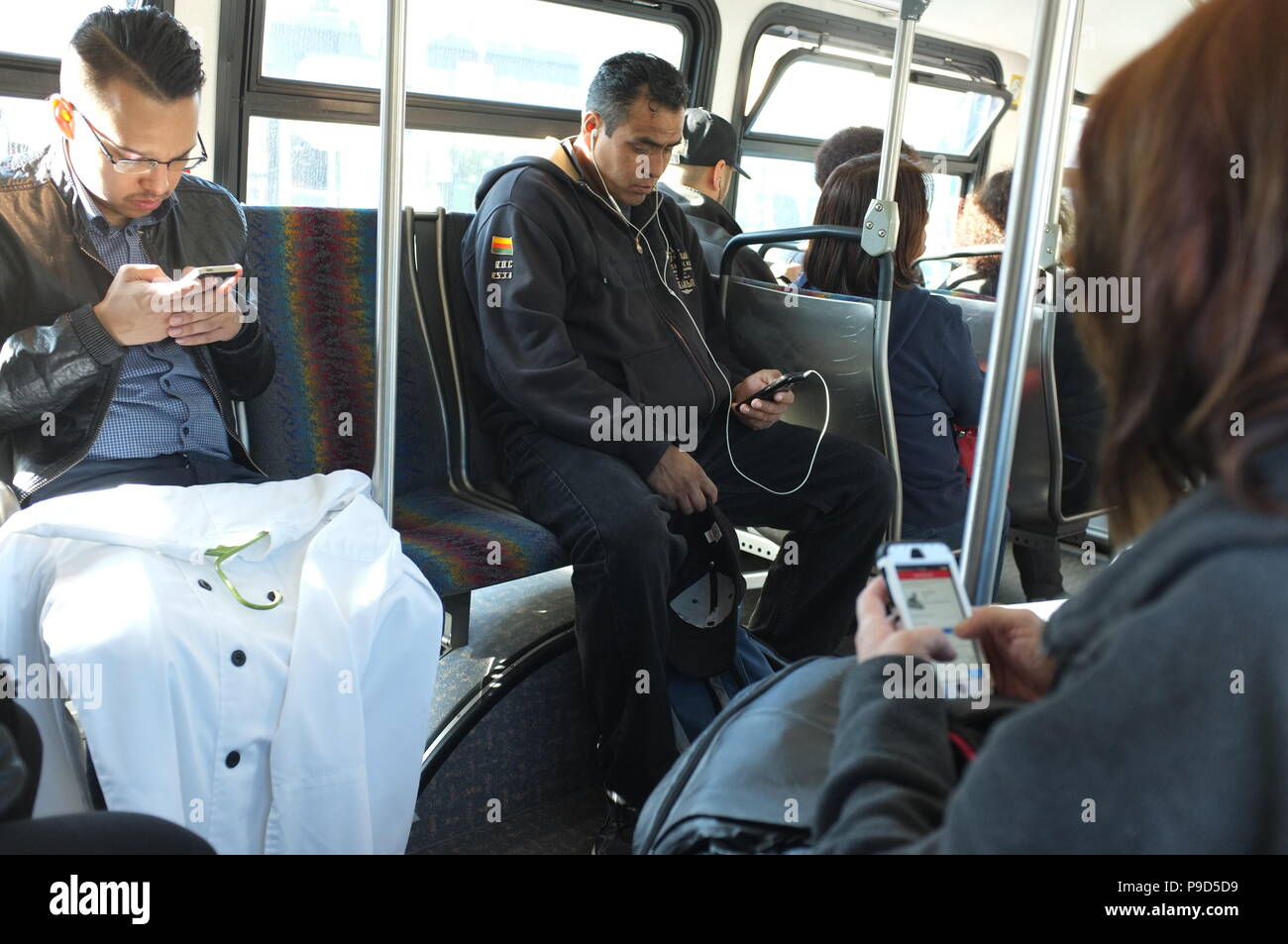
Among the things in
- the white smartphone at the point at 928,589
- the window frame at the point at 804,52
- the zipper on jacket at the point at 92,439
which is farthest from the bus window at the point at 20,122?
the window frame at the point at 804,52

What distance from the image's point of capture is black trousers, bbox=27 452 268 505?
1.74 meters

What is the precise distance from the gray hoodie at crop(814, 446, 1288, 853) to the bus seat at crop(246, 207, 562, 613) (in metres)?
1.43

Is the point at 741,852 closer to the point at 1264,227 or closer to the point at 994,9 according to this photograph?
the point at 1264,227

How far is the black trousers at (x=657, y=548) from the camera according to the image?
2021 millimetres

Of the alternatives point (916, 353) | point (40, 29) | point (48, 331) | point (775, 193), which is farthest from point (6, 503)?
point (775, 193)

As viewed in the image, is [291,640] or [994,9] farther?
[994,9]

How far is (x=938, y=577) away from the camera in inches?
45.4

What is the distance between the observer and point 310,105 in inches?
140

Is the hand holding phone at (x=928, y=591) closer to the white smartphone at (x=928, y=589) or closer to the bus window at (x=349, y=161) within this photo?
the white smartphone at (x=928, y=589)

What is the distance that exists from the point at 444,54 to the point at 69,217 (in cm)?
242

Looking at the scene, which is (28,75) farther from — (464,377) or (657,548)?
(657,548)

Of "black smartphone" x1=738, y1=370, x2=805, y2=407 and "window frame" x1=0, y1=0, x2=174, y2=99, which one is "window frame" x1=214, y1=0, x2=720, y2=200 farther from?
"black smartphone" x1=738, y1=370, x2=805, y2=407

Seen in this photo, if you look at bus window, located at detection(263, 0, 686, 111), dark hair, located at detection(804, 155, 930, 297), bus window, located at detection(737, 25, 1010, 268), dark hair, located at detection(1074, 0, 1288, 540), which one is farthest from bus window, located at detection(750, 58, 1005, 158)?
dark hair, located at detection(1074, 0, 1288, 540)
